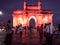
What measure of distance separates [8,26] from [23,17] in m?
62.4

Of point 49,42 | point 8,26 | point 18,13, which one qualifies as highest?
point 18,13

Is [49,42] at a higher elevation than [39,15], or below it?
below

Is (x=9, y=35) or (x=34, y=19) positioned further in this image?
(x=34, y=19)

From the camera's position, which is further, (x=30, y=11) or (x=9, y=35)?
(x=30, y=11)

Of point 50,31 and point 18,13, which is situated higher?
point 18,13

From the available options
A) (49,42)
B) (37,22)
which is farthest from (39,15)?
(49,42)

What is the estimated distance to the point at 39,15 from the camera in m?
79.2

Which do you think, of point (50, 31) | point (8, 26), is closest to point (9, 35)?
point (8, 26)

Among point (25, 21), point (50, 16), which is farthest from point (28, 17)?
point (50, 16)

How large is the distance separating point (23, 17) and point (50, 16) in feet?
28.0

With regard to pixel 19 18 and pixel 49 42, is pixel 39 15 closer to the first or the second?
pixel 19 18

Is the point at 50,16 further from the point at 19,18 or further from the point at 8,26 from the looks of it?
the point at 8,26

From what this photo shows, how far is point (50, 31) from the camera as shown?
16844 millimetres

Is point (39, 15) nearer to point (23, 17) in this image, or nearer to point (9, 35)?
point (23, 17)
